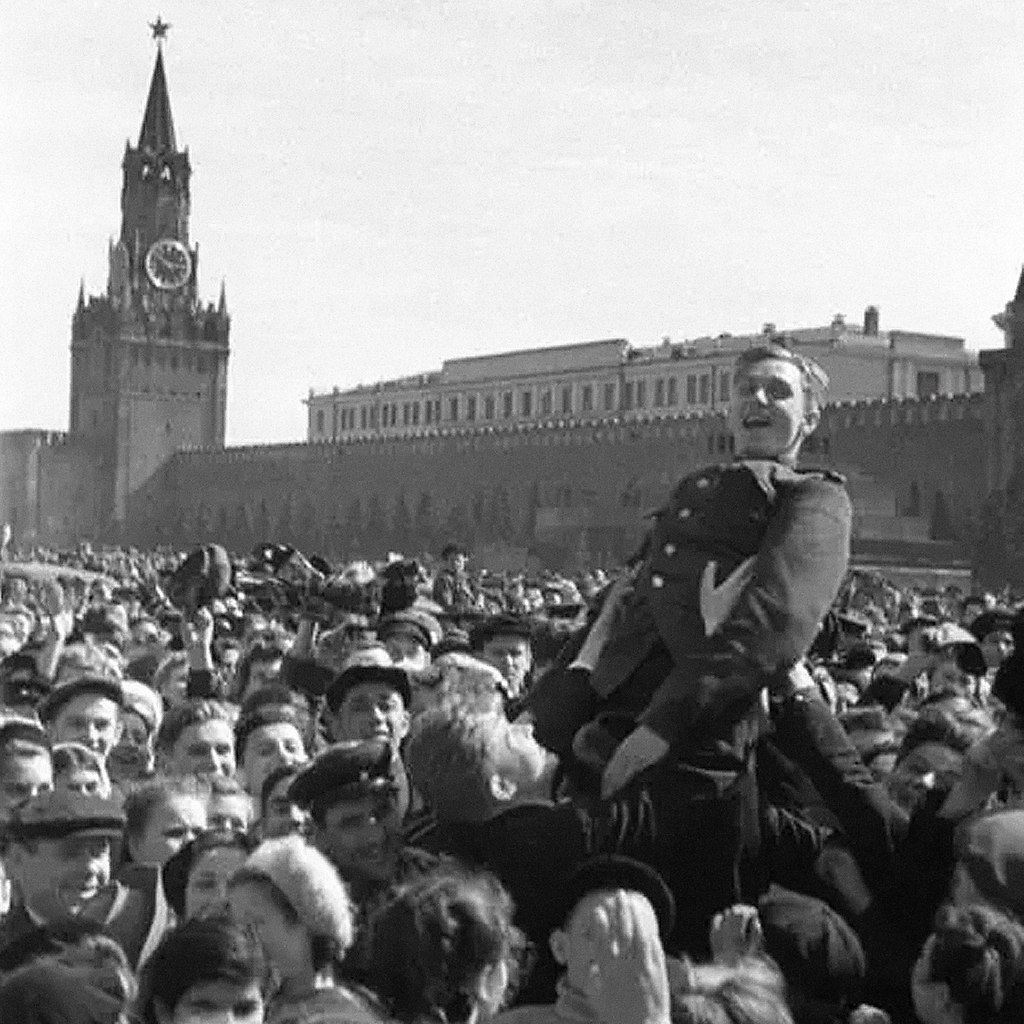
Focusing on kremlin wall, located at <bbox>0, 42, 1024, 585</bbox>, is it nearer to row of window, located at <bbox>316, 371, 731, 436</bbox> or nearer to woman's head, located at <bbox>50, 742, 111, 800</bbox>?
row of window, located at <bbox>316, 371, 731, 436</bbox>

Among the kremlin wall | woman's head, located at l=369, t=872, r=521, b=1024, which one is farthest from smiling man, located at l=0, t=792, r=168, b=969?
the kremlin wall

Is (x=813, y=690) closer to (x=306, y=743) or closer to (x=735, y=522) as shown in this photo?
(x=735, y=522)

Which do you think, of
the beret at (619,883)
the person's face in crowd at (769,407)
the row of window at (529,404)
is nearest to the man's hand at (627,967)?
the beret at (619,883)

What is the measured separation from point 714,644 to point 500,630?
5.56 meters

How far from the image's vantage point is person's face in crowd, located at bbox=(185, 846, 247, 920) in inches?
217

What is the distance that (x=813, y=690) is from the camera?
16.4 feet

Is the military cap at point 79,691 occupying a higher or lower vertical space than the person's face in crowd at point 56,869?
higher

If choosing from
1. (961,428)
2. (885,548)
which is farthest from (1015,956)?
(961,428)

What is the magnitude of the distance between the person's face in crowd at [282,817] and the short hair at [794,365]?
1.54 meters

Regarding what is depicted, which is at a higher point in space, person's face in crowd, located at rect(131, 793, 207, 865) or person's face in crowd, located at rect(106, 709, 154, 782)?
person's face in crowd, located at rect(106, 709, 154, 782)

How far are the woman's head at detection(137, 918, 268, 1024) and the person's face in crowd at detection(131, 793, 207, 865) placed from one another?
75.0 inches

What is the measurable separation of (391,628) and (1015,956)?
6.29 m

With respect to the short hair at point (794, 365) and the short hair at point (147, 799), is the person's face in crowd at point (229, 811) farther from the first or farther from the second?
the short hair at point (794, 365)

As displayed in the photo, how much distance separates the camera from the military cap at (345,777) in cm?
575
